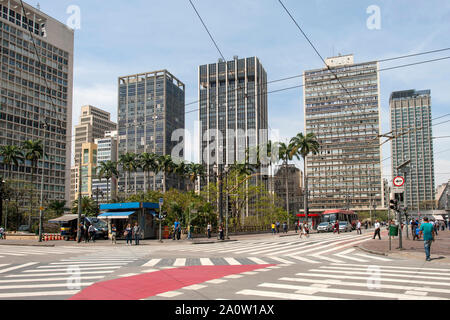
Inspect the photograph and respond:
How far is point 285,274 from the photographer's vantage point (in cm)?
1192

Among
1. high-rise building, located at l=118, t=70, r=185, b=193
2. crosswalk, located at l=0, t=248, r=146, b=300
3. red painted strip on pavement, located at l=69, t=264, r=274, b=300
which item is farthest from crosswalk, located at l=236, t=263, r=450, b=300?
high-rise building, located at l=118, t=70, r=185, b=193

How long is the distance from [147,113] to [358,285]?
581 ft

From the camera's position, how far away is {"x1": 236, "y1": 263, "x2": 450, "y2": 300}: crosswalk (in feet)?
27.3

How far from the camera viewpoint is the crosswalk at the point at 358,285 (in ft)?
27.3

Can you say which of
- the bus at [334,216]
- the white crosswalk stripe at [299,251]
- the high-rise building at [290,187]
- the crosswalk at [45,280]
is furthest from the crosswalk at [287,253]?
the high-rise building at [290,187]

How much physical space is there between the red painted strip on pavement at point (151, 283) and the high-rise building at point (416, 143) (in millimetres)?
41474

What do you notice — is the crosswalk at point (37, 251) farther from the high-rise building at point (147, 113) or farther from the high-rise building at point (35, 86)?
the high-rise building at point (147, 113)

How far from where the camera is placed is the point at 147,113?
593 ft

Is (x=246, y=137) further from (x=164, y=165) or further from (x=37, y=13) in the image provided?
(x=37, y=13)

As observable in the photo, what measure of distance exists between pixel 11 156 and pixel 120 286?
7549cm

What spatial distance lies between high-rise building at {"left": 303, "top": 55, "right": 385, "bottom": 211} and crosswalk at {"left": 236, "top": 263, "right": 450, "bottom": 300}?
414ft

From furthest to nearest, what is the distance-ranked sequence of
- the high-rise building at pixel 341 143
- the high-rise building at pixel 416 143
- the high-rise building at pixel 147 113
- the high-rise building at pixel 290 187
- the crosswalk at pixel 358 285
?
the high-rise building at pixel 147 113 < the high-rise building at pixel 290 187 < the high-rise building at pixel 341 143 < the high-rise building at pixel 416 143 < the crosswalk at pixel 358 285
